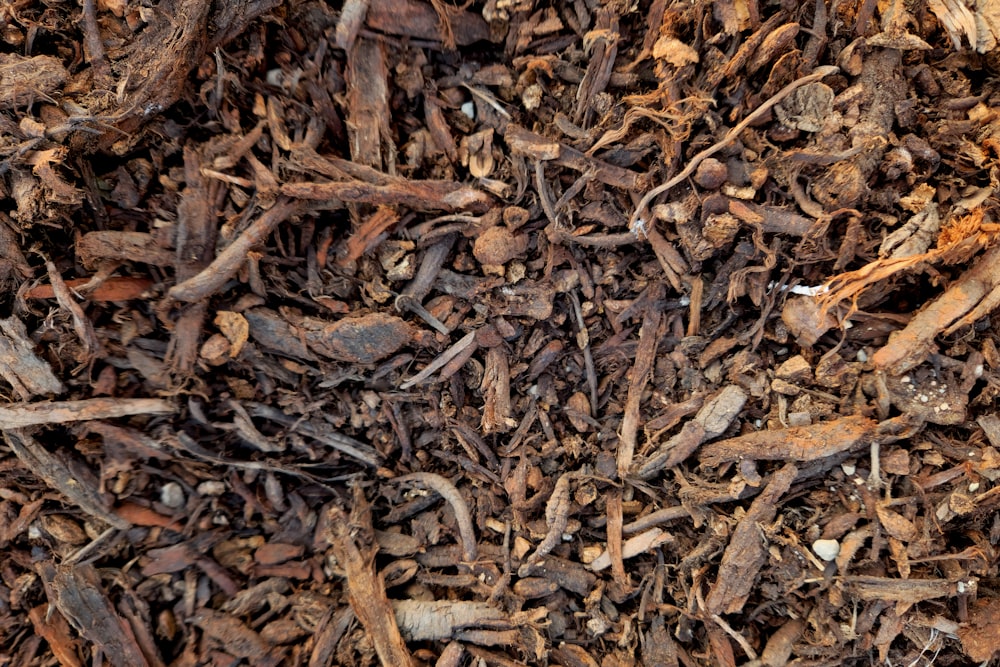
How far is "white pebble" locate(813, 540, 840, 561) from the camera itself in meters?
1.51

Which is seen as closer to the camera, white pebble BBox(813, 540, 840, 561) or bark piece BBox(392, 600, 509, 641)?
white pebble BBox(813, 540, 840, 561)

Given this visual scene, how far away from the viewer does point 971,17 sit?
144 centimetres

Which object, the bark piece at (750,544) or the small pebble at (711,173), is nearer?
the small pebble at (711,173)

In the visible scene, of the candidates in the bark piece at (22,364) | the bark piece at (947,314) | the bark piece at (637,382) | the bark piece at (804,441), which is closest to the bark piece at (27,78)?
the bark piece at (22,364)

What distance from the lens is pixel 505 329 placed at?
1630 mm

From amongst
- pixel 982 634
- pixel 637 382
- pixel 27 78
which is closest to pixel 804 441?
pixel 637 382

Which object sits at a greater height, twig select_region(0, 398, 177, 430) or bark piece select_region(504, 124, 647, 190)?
bark piece select_region(504, 124, 647, 190)

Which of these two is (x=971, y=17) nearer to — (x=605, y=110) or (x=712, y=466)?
(x=605, y=110)

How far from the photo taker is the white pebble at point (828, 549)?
1.51 metres

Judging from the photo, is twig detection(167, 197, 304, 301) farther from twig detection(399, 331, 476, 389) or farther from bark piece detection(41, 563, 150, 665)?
bark piece detection(41, 563, 150, 665)

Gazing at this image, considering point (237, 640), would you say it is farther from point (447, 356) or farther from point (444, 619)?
point (447, 356)

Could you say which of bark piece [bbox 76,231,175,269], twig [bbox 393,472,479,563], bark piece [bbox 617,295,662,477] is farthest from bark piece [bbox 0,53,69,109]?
bark piece [bbox 617,295,662,477]

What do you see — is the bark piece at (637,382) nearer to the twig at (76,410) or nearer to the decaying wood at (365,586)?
the decaying wood at (365,586)

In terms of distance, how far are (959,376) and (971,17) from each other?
0.93 meters
